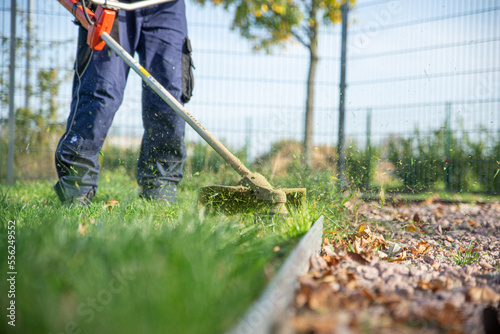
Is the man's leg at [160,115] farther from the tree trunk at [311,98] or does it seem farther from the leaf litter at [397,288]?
the leaf litter at [397,288]

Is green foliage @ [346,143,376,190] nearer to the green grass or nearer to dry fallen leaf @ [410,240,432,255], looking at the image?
dry fallen leaf @ [410,240,432,255]

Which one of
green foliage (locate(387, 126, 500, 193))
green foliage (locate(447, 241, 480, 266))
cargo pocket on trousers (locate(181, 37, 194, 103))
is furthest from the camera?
green foliage (locate(387, 126, 500, 193))

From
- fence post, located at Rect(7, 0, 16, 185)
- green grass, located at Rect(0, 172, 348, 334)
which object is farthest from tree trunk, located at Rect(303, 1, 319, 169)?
fence post, located at Rect(7, 0, 16, 185)

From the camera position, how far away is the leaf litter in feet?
3.00

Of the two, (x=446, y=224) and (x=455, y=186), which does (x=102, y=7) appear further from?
(x=455, y=186)

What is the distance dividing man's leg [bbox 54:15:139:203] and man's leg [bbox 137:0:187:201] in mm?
255

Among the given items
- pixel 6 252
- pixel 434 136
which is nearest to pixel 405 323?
pixel 6 252

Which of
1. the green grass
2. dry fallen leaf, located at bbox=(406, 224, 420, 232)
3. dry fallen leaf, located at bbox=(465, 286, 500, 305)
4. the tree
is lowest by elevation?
dry fallen leaf, located at bbox=(406, 224, 420, 232)

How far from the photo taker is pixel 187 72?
2920 mm

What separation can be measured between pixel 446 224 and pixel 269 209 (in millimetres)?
1675

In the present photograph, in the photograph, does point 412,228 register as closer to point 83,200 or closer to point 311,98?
point 83,200

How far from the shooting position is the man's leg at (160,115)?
2.75m

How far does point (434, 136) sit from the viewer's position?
482cm

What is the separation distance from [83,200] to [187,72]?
1199 mm
